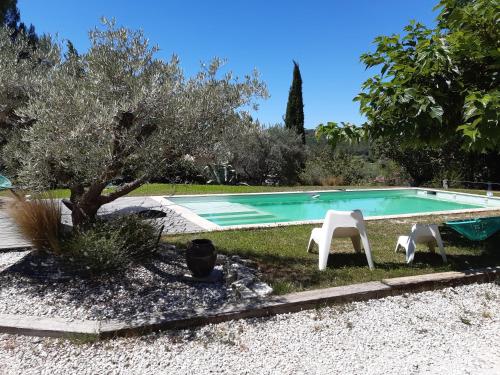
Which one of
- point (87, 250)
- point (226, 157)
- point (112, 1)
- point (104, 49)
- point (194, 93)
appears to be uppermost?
point (112, 1)

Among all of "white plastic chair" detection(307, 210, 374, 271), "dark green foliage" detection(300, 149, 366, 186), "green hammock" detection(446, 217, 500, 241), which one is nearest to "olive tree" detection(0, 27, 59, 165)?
"white plastic chair" detection(307, 210, 374, 271)

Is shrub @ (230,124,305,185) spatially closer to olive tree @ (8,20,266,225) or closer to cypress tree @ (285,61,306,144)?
cypress tree @ (285,61,306,144)

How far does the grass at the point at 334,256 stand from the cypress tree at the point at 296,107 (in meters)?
16.4

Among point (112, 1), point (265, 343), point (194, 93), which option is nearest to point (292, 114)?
point (112, 1)

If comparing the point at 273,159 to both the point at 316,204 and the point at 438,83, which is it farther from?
the point at 438,83

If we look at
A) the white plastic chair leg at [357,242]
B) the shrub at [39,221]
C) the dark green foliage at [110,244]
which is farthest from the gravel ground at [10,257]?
the white plastic chair leg at [357,242]

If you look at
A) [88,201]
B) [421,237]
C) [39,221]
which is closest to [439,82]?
[421,237]

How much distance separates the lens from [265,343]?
3406 millimetres

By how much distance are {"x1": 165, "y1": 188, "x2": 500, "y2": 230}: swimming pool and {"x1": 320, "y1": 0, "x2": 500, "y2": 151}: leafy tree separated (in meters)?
5.31

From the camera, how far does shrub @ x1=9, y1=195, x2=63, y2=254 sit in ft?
16.4

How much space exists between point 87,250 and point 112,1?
439cm

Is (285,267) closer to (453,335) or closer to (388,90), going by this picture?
(453,335)

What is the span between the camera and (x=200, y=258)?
Result: 4.59m

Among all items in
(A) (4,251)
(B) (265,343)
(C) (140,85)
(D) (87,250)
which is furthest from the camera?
(A) (4,251)
